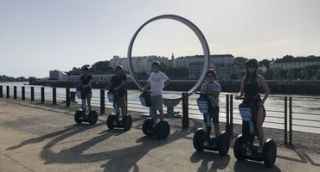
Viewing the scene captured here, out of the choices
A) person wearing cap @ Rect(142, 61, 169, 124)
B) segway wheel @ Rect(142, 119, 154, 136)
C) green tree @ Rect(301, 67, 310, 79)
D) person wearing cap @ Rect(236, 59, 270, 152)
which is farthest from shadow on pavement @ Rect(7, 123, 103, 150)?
green tree @ Rect(301, 67, 310, 79)

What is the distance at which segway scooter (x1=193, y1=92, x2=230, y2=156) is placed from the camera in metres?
6.98

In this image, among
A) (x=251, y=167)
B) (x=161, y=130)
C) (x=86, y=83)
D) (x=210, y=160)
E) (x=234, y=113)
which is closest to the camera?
(x=251, y=167)

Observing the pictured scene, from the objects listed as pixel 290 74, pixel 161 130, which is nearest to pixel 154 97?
pixel 161 130

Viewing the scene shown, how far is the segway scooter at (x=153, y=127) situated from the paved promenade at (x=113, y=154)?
6.2 inches

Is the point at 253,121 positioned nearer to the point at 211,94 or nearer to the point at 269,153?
the point at 269,153

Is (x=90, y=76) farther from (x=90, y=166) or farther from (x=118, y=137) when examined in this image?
(x=90, y=166)

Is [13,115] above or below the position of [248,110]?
below

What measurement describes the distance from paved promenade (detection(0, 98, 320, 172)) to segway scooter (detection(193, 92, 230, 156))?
130 millimetres

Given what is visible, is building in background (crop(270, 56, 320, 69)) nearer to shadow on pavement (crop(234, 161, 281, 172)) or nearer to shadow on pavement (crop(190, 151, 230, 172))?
shadow on pavement (crop(190, 151, 230, 172))

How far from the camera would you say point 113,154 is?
7.37 metres

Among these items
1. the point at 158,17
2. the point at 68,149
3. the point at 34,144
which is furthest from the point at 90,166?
the point at 158,17

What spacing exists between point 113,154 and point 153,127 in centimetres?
175

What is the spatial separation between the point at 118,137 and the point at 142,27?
8.80 metres

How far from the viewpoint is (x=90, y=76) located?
11.4 meters
